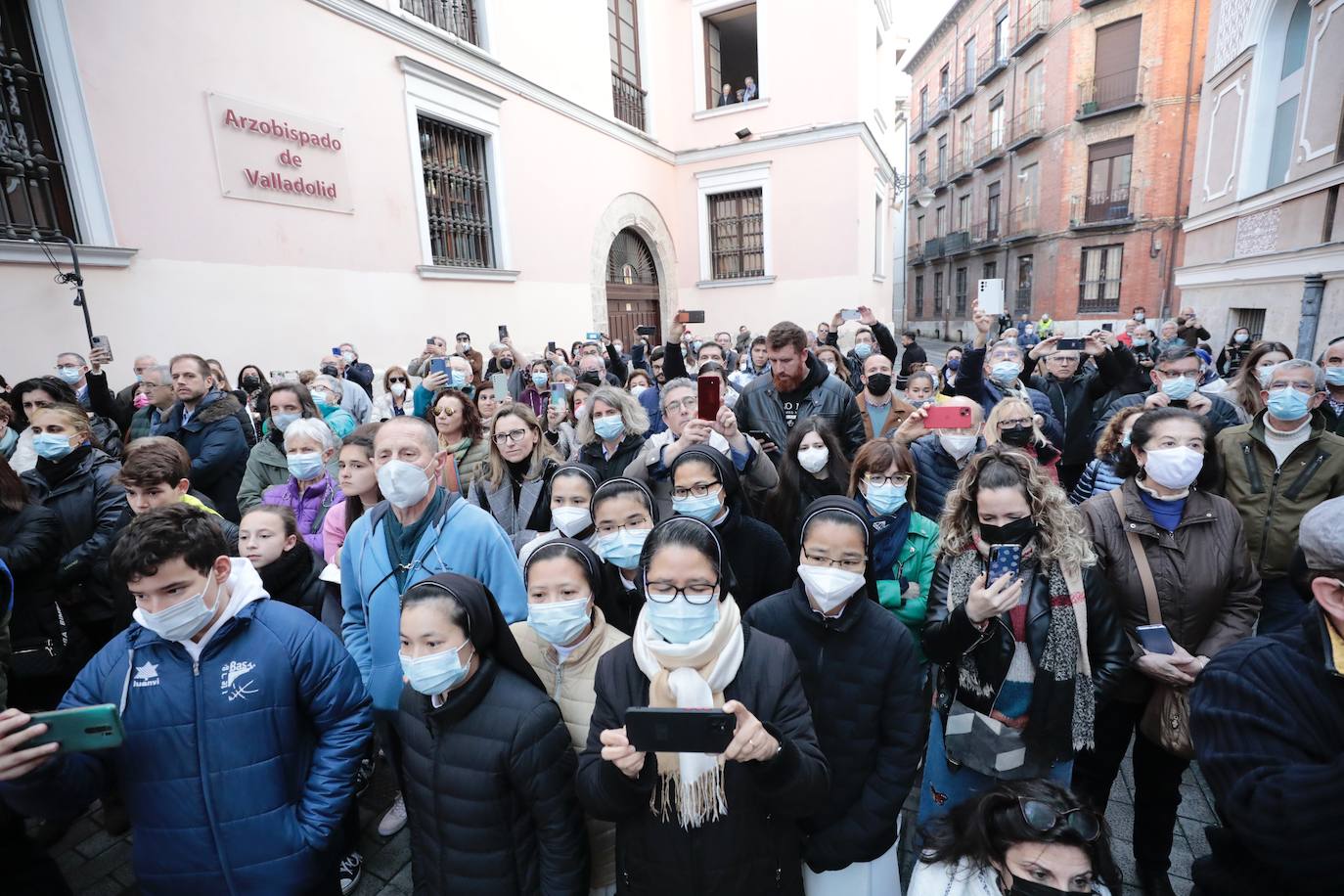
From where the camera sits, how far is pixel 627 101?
16.8 metres

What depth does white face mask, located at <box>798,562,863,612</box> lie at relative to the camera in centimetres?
206

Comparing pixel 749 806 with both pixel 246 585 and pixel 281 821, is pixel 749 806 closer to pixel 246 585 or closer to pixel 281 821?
pixel 281 821

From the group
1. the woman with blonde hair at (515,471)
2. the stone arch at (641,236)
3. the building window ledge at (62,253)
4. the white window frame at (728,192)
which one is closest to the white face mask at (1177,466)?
the woman with blonde hair at (515,471)

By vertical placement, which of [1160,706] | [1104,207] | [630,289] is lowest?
[1160,706]

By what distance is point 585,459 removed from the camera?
4.34 m

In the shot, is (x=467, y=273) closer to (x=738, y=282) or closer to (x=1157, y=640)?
(x=738, y=282)

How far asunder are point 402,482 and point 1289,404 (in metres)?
4.33

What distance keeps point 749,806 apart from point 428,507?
175cm

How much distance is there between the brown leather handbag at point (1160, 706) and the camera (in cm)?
225

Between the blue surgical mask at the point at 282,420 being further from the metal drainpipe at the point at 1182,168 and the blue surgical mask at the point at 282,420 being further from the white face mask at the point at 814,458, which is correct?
the metal drainpipe at the point at 1182,168

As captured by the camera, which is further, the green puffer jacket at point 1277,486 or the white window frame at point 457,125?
the white window frame at point 457,125

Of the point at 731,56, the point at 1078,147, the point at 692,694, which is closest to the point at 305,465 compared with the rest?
the point at 692,694

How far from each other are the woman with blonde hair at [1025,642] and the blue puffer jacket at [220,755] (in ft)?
6.83

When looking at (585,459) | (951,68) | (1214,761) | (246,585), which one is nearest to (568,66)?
(585,459)
